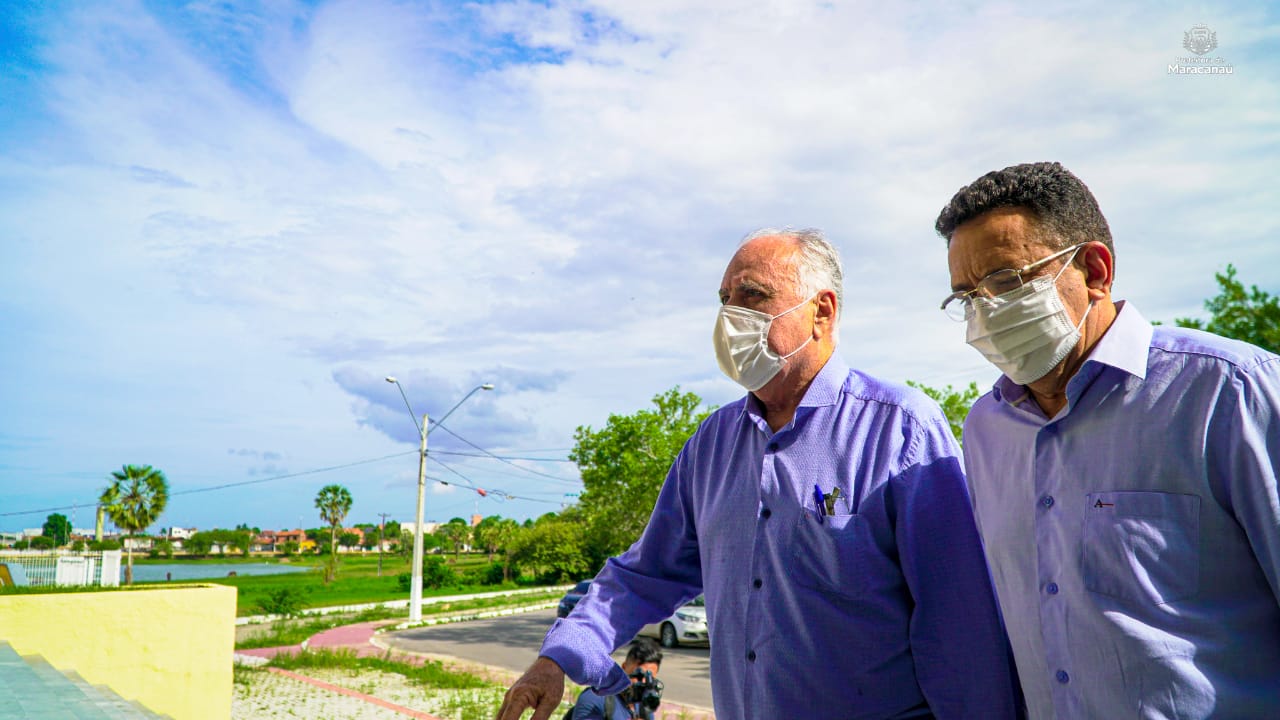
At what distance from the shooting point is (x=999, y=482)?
1.98 meters

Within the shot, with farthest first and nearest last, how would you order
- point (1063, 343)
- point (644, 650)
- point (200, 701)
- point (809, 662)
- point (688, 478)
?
point (200, 701) < point (644, 650) < point (688, 478) < point (809, 662) < point (1063, 343)

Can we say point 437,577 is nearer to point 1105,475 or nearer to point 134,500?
point 134,500

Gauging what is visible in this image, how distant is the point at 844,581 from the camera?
200 cm

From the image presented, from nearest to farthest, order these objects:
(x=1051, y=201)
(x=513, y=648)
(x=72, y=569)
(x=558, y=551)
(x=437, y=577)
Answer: (x=1051, y=201), (x=72, y=569), (x=513, y=648), (x=437, y=577), (x=558, y=551)

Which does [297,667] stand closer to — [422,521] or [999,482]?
[422,521]

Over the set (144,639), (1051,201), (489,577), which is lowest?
(489,577)

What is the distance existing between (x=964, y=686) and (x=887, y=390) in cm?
69

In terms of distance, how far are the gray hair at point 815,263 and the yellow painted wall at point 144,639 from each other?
10046 mm

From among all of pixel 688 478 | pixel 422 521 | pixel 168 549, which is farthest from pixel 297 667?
pixel 168 549

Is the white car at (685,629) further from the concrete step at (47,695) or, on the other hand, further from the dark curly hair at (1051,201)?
the dark curly hair at (1051,201)

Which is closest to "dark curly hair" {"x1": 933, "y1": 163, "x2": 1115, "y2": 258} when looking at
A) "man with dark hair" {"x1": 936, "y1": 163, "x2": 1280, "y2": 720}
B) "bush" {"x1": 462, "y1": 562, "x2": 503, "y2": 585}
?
"man with dark hair" {"x1": 936, "y1": 163, "x2": 1280, "y2": 720}

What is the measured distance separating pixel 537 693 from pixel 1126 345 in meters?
1.40

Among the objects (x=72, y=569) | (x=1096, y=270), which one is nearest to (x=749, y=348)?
(x=1096, y=270)

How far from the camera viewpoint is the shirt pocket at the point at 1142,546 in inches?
61.9
